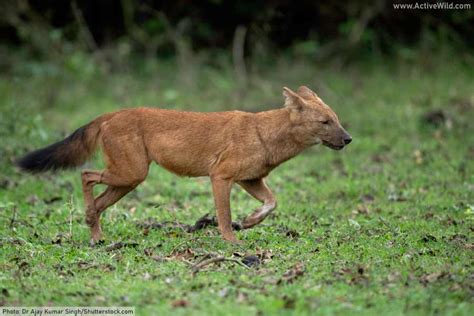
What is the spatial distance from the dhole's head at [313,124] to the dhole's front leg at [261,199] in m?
0.60

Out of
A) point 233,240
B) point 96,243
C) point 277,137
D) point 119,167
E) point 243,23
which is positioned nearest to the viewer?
point 233,240

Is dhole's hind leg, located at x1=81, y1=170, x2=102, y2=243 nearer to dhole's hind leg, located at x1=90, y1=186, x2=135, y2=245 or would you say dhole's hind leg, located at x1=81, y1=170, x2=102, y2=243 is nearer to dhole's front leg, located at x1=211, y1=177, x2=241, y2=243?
dhole's hind leg, located at x1=90, y1=186, x2=135, y2=245

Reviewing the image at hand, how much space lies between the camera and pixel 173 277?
21.2 ft

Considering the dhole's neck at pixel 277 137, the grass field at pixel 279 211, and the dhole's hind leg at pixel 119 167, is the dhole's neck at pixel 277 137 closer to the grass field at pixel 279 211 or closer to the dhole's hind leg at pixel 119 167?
the grass field at pixel 279 211

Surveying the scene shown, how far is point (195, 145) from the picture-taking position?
8281 mm

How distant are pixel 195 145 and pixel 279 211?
65.1 inches

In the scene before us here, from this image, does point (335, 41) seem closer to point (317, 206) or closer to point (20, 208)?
point (317, 206)

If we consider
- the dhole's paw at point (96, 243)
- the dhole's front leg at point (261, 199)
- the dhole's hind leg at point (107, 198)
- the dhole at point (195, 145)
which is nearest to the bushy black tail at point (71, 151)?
the dhole at point (195, 145)

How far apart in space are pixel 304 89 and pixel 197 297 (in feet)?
10.9

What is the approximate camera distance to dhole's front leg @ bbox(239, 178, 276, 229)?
8.23 meters

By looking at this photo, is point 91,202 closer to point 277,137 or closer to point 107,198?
point 107,198

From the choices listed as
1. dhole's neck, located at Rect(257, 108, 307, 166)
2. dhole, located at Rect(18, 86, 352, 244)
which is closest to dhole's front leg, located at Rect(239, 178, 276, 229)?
dhole, located at Rect(18, 86, 352, 244)

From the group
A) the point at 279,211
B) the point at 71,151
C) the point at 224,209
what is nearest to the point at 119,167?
the point at 71,151

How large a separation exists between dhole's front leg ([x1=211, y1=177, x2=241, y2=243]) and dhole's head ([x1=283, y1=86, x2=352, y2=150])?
0.91 metres
